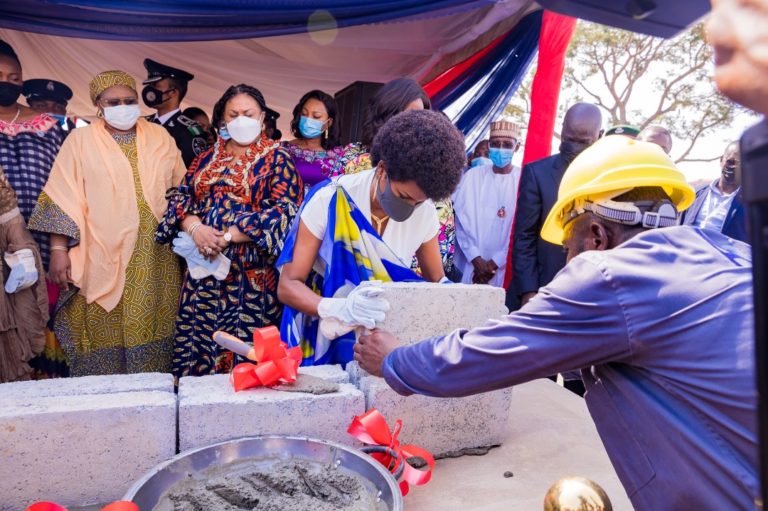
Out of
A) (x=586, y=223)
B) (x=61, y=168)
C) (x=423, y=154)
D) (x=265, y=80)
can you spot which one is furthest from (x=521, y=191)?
(x=265, y=80)

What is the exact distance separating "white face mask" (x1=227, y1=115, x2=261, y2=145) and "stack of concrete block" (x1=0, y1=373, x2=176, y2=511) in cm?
164

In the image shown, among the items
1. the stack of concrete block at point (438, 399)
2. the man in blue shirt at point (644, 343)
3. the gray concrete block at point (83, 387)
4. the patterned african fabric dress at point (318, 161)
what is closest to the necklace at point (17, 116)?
the patterned african fabric dress at point (318, 161)

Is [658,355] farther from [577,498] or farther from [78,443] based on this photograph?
[78,443]

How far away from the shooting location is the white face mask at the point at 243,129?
277cm

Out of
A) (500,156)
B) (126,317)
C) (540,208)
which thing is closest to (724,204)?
(540,208)

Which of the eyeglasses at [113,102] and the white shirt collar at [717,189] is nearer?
the eyeglasses at [113,102]

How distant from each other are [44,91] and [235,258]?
90.8 inches

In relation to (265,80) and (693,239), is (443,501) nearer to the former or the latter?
(693,239)

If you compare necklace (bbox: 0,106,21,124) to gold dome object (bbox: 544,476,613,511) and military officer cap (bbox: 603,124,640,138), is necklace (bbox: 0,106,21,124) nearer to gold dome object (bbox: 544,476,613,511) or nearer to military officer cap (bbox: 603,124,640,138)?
gold dome object (bbox: 544,476,613,511)

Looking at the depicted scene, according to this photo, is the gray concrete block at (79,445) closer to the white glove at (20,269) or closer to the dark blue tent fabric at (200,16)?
the white glove at (20,269)

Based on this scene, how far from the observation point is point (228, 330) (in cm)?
260

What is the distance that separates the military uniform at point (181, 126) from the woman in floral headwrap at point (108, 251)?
0.56 meters

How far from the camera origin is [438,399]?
1798 millimetres

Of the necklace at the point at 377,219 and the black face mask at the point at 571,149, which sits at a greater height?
the black face mask at the point at 571,149
